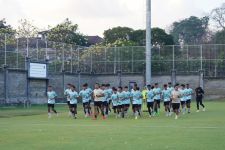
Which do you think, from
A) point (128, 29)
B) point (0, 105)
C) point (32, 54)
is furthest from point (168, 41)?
point (0, 105)

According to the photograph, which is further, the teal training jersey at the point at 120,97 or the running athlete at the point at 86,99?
the running athlete at the point at 86,99

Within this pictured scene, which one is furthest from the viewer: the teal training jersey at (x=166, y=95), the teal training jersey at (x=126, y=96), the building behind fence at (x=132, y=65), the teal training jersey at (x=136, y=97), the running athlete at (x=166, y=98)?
the building behind fence at (x=132, y=65)

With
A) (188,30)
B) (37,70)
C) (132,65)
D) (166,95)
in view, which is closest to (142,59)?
(132,65)

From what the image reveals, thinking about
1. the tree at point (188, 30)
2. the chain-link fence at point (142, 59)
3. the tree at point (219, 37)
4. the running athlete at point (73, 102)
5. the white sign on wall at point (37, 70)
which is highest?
the tree at point (188, 30)

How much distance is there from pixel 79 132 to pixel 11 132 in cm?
278

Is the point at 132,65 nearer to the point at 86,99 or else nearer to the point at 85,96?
the point at 85,96

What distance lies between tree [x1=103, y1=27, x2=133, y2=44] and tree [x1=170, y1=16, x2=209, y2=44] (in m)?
28.5

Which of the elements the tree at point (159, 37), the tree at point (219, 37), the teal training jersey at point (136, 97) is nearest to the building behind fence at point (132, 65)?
the teal training jersey at point (136, 97)

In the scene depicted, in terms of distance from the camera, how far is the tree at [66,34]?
98.9 m

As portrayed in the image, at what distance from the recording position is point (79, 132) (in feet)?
74.7

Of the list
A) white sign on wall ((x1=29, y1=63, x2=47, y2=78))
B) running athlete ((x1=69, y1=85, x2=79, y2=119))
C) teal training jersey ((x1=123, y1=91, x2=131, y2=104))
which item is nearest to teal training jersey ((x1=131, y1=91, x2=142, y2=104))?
teal training jersey ((x1=123, y1=91, x2=131, y2=104))

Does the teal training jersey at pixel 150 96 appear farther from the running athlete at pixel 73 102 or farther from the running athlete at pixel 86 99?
the running athlete at pixel 73 102

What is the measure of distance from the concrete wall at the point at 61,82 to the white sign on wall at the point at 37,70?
621 mm

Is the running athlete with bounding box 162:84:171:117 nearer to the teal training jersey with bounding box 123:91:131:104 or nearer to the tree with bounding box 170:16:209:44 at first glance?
the teal training jersey with bounding box 123:91:131:104
